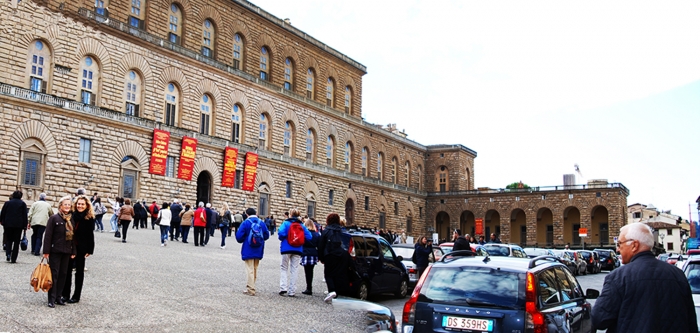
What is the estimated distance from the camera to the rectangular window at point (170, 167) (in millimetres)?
31734

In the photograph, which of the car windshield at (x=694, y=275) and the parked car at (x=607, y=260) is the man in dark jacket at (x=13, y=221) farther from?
the parked car at (x=607, y=260)

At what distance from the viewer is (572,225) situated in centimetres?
5756

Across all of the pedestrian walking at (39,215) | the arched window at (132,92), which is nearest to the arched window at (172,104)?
the arched window at (132,92)

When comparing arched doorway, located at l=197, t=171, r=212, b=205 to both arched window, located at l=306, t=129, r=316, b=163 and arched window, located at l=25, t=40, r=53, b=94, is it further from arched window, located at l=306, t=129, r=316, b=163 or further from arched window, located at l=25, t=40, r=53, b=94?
arched window, located at l=306, t=129, r=316, b=163

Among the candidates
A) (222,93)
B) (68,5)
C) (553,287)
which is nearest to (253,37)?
(222,93)

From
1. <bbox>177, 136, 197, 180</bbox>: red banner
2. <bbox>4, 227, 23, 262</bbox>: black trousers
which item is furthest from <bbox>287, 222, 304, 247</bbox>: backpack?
<bbox>177, 136, 197, 180</bbox>: red banner

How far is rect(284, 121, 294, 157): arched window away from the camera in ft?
136

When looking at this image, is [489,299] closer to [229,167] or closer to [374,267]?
[374,267]

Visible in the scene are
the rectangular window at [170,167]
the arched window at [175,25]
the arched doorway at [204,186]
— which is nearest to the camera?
the rectangular window at [170,167]

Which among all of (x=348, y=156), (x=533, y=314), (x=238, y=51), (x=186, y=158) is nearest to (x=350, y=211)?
(x=348, y=156)

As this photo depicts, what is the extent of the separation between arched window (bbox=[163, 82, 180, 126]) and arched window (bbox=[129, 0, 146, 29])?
3.39 meters

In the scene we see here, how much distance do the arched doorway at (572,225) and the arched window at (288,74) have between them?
95.3ft

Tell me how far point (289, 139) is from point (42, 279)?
1337 inches

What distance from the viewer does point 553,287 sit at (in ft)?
22.1
